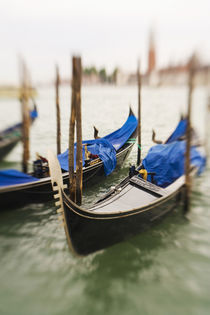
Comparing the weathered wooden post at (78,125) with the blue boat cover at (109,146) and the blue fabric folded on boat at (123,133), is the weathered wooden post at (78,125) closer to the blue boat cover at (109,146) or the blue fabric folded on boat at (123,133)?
the blue boat cover at (109,146)

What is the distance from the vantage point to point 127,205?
173 inches

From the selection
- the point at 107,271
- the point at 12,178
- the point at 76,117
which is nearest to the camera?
the point at 107,271

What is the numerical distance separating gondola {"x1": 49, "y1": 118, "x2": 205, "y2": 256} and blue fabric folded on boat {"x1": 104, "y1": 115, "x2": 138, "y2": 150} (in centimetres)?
261

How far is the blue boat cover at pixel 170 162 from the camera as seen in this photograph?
5.18 m

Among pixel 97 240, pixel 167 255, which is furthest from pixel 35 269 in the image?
pixel 167 255

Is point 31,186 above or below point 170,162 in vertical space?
below

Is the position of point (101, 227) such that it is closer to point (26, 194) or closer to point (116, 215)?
point (116, 215)

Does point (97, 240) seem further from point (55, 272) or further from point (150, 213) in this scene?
point (150, 213)

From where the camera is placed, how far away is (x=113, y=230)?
3.97 m

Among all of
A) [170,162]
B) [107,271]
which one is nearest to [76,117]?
[170,162]

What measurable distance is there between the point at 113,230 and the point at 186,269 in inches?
50.4

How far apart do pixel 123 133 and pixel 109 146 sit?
1.56 m

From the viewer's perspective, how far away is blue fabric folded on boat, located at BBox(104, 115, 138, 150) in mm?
8469

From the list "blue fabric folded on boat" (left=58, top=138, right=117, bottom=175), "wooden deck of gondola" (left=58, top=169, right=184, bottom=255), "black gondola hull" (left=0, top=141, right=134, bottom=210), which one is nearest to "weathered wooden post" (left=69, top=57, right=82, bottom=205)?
"wooden deck of gondola" (left=58, top=169, right=184, bottom=255)
